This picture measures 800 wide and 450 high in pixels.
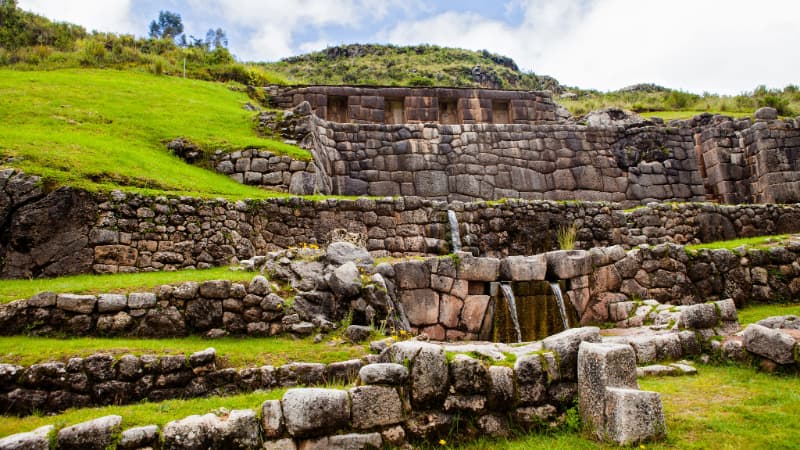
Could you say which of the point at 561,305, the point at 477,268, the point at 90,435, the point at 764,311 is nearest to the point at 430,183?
the point at 477,268

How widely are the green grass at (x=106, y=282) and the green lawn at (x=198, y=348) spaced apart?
0.94 meters

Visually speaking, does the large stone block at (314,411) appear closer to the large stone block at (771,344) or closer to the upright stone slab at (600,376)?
the upright stone slab at (600,376)

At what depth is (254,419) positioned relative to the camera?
4.64 m

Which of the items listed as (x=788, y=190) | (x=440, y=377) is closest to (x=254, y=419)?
(x=440, y=377)

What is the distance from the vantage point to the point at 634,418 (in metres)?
4.72

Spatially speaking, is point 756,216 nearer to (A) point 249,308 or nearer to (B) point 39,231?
(A) point 249,308

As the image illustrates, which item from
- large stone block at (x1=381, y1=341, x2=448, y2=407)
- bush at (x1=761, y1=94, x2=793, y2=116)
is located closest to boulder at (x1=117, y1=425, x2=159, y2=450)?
large stone block at (x1=381, y1=341, x2=448, y2=407)

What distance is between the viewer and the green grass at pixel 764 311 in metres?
10.2

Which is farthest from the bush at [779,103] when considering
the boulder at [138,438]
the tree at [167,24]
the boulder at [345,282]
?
the tree at [167,24]

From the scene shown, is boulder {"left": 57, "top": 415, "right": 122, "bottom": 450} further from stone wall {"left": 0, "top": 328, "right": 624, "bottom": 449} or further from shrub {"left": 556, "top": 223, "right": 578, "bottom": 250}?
shrub {"left": 556, "top": 223, "right": 578, "bottom": 250}

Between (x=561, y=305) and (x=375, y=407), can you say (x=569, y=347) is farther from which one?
(x=561, y=305)

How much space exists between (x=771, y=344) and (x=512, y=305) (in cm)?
437

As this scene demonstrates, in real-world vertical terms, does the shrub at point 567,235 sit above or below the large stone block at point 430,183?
below

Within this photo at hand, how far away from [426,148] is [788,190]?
43.1 feet
